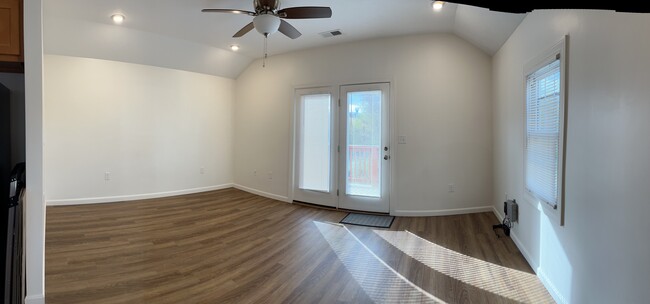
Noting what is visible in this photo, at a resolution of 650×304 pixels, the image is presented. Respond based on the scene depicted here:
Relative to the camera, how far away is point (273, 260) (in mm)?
2674

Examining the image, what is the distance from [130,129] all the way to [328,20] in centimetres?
386

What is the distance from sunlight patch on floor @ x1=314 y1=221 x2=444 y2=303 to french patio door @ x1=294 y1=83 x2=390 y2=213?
3.90 feet

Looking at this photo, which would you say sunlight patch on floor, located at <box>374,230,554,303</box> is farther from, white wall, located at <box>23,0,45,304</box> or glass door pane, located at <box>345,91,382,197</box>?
white wall, located at <box>23,0,45,304</box>

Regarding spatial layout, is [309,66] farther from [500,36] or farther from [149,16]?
[500,36]

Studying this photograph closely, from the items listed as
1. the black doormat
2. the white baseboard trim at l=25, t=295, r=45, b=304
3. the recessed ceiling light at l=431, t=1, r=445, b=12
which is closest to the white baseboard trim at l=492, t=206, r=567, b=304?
the black doormat

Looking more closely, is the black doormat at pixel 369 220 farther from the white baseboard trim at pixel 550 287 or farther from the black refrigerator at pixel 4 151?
the black refrigerator at pixel 4 151

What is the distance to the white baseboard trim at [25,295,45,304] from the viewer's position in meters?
1.82

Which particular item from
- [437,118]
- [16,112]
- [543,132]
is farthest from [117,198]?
[543,132]

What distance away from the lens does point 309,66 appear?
15.7ft

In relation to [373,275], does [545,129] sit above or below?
above

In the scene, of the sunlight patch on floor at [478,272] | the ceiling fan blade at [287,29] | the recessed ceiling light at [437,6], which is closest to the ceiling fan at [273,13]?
the ceiling fan blade at [287,29]

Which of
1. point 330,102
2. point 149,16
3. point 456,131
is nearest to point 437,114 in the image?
point 456,131

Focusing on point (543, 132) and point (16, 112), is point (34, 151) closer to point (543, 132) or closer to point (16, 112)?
point (16, 112)

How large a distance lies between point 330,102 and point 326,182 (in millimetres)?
1319
